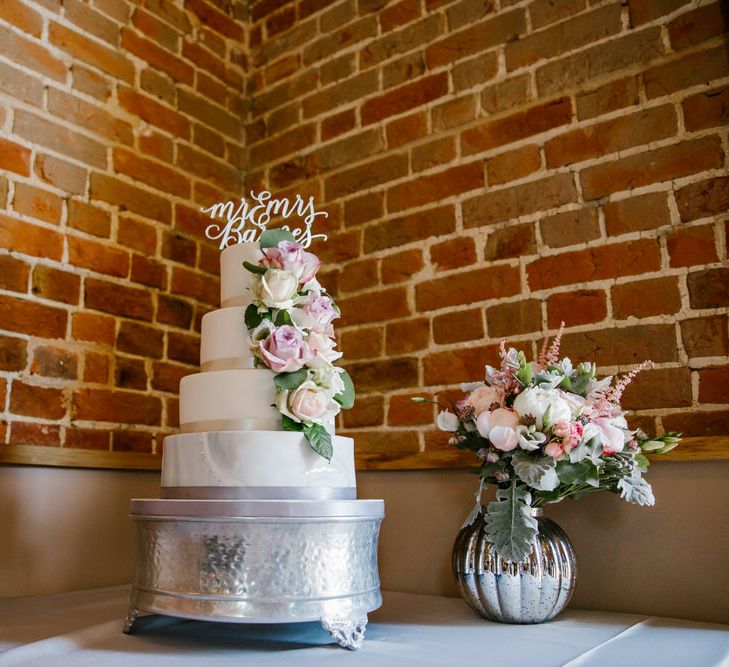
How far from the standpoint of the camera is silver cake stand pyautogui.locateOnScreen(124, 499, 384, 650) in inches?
36.7

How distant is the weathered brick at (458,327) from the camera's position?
4.95ft

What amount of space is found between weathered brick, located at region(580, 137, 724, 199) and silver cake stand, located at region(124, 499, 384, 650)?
85 cm

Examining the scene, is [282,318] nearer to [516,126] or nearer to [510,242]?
[510,242]

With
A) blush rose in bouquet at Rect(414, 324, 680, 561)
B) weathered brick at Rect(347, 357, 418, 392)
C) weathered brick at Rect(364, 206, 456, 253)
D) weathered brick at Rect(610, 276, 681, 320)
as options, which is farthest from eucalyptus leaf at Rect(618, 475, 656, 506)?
weathered brick at Rect(364, 206, 456, 253)

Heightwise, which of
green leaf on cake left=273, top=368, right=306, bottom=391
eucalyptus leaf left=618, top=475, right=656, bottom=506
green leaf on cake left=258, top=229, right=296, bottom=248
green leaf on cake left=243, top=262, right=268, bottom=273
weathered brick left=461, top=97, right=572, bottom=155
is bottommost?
eucalyptus leaf left=618, top=475, right=656, bottom=506

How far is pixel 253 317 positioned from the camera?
107 centimetres

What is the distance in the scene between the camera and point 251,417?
3.42 ft

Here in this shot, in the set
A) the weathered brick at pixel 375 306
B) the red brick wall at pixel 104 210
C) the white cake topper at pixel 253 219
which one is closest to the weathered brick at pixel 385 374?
the weathered brick at pixel 375 306

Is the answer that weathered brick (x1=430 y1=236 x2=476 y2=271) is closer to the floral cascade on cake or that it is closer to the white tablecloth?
the floral cascade on cake

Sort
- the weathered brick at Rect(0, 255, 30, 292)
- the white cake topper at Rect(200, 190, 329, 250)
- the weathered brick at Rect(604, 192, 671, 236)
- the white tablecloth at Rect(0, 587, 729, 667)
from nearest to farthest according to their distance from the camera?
1. the white tablecloth at Rect(0, 587, 729, 667)
2. the white cake topper at Rect(200, 190, 329, 250)
3. the weathered brick at Rect(604, 192, 671, 236)
4. the weathered brick at Rect(0, 255, 30, 292)

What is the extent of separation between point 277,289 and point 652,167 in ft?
2.61

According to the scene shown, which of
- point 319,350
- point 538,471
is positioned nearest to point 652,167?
point 538,471

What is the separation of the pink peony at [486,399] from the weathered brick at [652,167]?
51cm

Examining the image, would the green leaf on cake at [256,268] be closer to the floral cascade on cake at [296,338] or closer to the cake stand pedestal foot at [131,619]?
the floral cascade on cake at [296,338]
